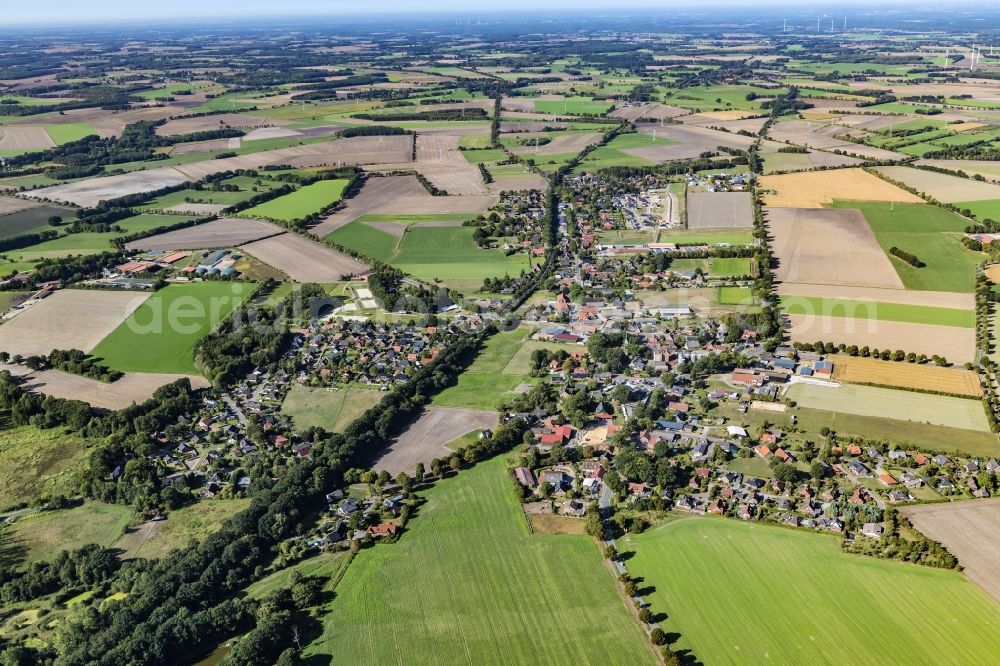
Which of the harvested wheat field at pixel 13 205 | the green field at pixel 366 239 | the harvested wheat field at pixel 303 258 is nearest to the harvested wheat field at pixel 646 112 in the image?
the green field at pixel 366 239

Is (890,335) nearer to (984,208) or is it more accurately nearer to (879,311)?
(879,311)

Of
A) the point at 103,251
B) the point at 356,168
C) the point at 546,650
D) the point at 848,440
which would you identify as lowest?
the point at 546,650

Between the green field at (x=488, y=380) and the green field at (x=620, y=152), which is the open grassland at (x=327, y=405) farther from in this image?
the green field at (x=620, y=152)

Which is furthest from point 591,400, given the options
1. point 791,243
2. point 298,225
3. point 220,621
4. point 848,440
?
point 298,225

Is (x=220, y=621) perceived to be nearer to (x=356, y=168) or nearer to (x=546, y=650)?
(x=546, y=650)

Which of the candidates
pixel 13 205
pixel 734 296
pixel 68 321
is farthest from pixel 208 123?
pixel 734 296

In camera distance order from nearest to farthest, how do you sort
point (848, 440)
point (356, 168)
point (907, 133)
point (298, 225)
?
point (848, 440) < point (298, 225) < point (356, 168) < point (907, 133)

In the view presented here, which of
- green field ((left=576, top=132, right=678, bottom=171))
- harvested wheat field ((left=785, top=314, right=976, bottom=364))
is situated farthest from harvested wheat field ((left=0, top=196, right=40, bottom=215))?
harvested wheat field ((left=785, top=314, right=976, bottom=364))
